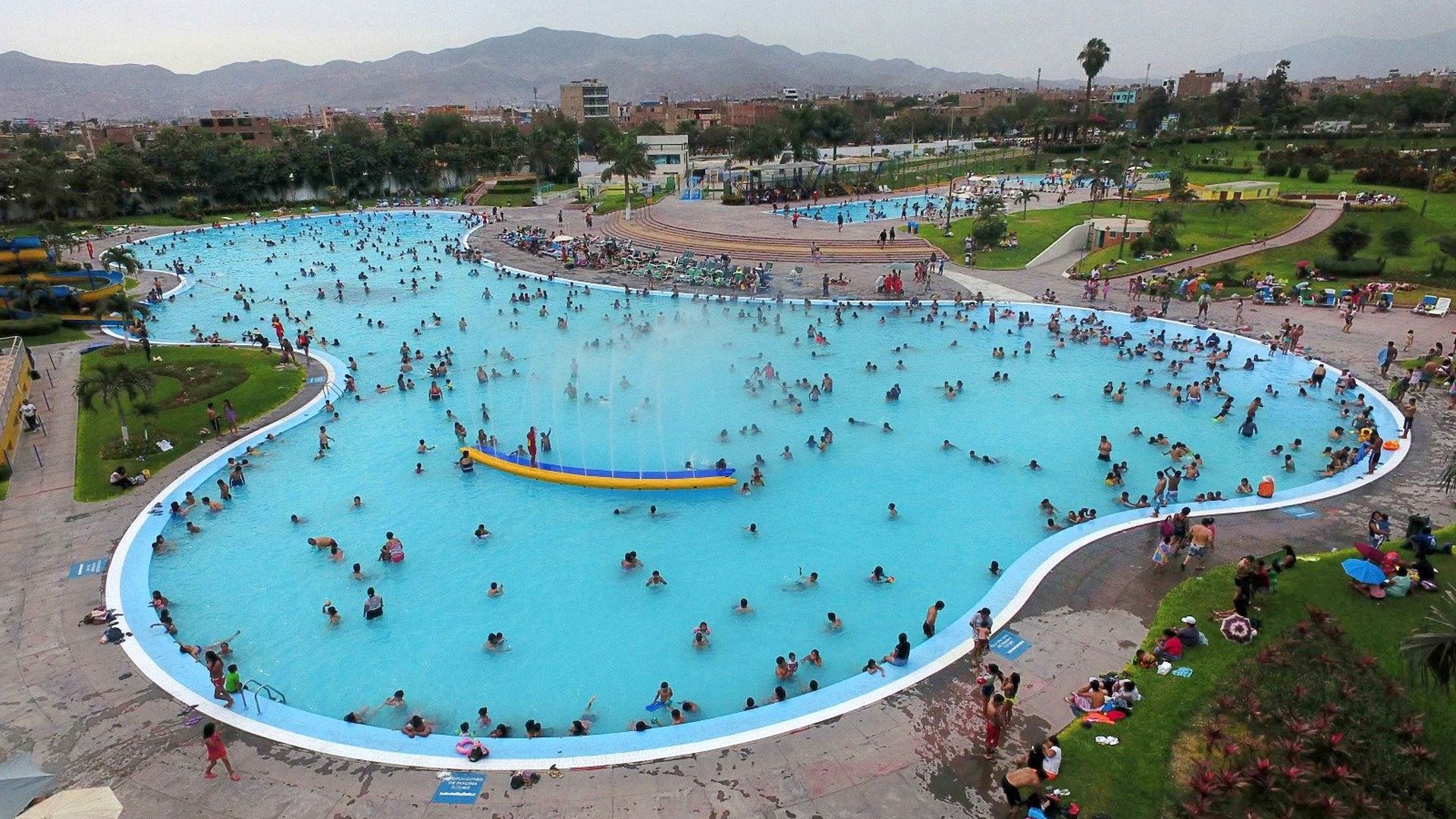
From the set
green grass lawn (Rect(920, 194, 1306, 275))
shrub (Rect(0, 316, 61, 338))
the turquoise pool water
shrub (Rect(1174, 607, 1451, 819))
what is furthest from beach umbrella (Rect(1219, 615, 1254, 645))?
the turquoise pool water

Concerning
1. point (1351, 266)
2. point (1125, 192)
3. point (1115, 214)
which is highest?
point (1125, 192)

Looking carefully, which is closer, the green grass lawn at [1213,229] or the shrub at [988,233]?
the green grass lawn at [1213,229]

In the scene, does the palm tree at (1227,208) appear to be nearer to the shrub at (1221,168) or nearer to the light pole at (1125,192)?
the light pole at (1125,192)

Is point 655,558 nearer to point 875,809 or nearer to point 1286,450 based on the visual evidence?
point 875,809

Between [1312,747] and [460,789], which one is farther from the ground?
[1312,747]

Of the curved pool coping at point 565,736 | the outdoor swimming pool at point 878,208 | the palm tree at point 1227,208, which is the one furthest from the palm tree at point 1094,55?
the curved pool coping at point 565,736

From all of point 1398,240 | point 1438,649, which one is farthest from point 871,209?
point 1438,649

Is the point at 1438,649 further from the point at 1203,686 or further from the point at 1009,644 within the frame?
the point at 1009,644
